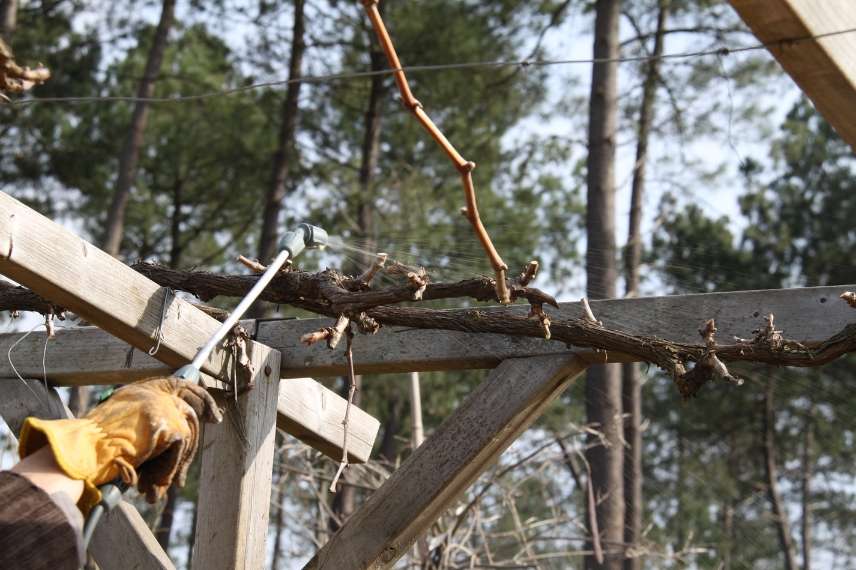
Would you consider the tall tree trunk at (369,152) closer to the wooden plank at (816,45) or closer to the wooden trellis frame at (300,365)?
the wooden trellis frame at (300,365)

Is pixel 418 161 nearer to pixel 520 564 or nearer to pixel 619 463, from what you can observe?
pixel 619 463

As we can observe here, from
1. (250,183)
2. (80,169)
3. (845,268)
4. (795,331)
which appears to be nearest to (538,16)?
(250,183)

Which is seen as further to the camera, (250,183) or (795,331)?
(250,183)

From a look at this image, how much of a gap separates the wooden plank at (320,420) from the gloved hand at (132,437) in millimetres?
1838

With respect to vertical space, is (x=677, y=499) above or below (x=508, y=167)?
below

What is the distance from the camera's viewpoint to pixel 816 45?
1.61 metres

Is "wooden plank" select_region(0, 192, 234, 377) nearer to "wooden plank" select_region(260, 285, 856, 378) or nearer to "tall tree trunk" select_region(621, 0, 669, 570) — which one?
"wooden plank" select_region(260, 285, 856, 378)

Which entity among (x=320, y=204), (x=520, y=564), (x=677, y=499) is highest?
(x=320, y=204)

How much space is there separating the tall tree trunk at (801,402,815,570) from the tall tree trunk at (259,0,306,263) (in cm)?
1044

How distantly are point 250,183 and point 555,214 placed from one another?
3722mm

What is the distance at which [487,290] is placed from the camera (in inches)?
97.9

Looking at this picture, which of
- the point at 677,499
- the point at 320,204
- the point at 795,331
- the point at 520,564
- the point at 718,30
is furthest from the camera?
the point at 677,499

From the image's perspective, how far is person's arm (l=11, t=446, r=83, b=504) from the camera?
1.37 metres

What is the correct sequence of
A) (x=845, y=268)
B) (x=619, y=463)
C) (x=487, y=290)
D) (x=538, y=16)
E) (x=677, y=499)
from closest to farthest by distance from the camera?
(x=487, y=290) < (x=619, y=463) < (x=538, y=16) < (x=845, y=268) < (x=677, y=499)
